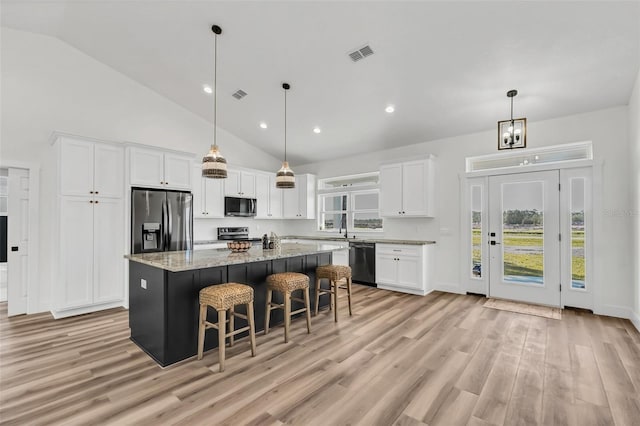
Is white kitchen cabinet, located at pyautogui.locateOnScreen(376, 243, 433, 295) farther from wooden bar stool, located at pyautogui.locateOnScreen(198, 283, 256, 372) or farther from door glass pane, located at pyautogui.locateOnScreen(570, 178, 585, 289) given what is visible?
wooden bar stool, located at pyautogui.locateOnScreen(198, 283, 256, 372)

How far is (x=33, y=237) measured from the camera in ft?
13.8

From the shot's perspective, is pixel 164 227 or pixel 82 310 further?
pixel 164 227

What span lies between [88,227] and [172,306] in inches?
97.4

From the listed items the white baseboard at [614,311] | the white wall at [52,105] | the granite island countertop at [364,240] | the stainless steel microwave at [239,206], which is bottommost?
the white baseboard at [614,311]

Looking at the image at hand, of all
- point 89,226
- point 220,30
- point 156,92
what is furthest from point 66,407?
point 156,92

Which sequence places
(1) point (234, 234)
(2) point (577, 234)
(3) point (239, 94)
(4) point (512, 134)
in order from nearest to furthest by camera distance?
(4) point (512, 134) → (2) point (577, 234) → (3) point (239, 94) → (1) point (234, 234)

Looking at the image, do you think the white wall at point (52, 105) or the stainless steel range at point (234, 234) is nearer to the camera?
the white wall at point (52, 105)

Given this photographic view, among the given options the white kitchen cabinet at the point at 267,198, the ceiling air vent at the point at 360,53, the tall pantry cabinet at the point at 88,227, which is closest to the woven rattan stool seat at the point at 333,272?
the ceiling air vent at the point at 360,53

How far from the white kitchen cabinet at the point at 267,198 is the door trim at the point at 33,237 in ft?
11.7

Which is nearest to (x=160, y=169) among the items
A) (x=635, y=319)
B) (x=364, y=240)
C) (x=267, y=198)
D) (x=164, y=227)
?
(x=164, y=227)

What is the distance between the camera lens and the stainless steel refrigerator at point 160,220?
4387mm

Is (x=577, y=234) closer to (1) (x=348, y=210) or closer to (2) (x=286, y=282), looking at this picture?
(1) (x=348, y=210)

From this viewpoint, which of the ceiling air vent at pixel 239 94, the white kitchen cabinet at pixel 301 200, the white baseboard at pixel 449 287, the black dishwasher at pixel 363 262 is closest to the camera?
the ceiling air vent at pixel 239 94

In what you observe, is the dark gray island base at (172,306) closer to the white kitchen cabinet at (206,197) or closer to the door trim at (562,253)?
the white kitchen cabinet at (206,197)
